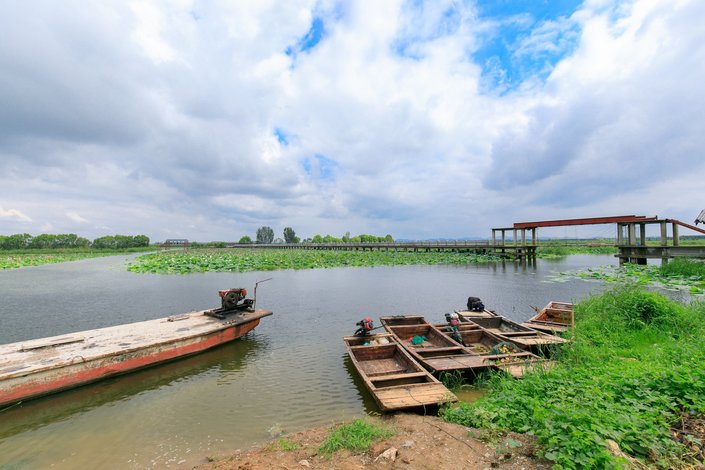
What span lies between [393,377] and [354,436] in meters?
1.91

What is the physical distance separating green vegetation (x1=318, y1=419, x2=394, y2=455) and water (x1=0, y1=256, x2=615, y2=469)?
3.90 feet

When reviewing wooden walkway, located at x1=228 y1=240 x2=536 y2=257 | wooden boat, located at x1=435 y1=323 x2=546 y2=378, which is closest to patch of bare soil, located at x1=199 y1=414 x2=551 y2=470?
wooden boat, located at x1=435 y1=323 x2=546 y2=378

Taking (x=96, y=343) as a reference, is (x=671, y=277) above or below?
above

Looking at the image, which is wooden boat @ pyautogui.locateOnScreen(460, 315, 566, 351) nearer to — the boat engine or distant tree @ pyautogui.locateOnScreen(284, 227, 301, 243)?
the boat engine

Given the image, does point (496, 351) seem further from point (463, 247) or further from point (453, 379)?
point (463, 247)

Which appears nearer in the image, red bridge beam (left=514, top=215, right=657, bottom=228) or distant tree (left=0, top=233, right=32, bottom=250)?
red bridge beam (left=514, top=215, right=657, bottom=228)

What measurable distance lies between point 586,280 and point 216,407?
26.9m

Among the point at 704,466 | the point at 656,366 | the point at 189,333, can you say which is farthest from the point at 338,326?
the point at 704,466

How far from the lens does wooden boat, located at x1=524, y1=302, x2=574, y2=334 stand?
10.7 metres

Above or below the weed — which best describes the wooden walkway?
above

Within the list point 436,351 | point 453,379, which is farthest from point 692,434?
point 436,351

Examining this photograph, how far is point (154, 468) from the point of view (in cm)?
513

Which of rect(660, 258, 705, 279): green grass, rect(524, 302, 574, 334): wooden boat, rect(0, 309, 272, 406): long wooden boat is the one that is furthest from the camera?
rect(660, 258, 705, 279): green grass

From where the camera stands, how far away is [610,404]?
432cm
